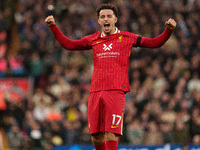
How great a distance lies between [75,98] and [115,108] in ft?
27.2

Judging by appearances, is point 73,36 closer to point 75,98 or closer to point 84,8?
point 84,8

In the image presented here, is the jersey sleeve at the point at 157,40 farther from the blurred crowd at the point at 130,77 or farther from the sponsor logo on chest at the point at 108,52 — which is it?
the blurred crowd at the point at 130,77

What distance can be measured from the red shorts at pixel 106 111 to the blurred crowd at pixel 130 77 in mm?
4461

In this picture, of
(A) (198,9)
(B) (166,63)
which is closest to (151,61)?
(B) (166,63)

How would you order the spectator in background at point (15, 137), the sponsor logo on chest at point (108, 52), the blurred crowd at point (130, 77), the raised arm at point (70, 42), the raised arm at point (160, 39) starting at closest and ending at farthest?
the raised arm at point (160, 39) → the sponsor logo on chest at point (108, 52) → the raised arm at point (70, 42) → the blurred crowd at point (130, 77) → the spectator in background at point (15, 137)

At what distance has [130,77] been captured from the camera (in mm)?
15180

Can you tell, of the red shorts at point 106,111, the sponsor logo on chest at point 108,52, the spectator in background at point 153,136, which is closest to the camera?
the red shorts at point 106,111

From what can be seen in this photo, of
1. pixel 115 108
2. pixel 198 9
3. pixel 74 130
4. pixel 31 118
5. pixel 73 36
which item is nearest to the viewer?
pixel 115 108

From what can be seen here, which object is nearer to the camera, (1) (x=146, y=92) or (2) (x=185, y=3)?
(1) (x=146, y=92)

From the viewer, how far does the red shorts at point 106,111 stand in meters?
6.88

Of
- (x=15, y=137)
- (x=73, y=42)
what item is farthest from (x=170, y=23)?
(x=15, y=137)

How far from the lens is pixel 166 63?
14867mm

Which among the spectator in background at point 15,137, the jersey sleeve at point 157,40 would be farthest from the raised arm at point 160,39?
the spectator in background at point 15,137

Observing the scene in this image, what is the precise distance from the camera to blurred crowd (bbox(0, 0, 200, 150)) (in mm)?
13047
